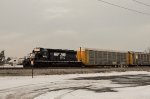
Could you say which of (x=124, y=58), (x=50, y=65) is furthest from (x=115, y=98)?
(x=124, y=58)

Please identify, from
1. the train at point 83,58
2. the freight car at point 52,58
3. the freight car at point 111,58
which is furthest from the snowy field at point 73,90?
the freight car at point 111,58

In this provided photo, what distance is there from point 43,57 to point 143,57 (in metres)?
29.3

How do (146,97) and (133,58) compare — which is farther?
(133,58)

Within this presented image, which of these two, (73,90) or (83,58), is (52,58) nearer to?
(83,58)

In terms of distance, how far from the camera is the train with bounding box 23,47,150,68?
42.2 m

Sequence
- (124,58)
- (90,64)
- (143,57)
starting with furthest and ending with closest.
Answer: (143,57) → (124,58) → (90,64)

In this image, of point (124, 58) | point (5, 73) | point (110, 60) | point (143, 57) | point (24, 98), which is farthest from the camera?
point (143, 57)

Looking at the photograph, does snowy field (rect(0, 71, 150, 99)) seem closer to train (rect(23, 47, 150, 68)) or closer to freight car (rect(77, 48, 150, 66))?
train (rect(23, 47, 150, 68))

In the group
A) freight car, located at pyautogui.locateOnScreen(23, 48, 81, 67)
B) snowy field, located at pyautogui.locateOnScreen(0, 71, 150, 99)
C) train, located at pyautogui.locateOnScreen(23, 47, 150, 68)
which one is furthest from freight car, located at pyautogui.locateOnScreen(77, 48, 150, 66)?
snowy field, located at pyautogui.locateOnScreen(0, 71, 150, 99)

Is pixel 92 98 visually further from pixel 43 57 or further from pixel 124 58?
pixel 124 58

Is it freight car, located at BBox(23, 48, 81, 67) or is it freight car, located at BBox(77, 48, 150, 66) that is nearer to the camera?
freight car, located at BBox(23, 48, 81, 67)

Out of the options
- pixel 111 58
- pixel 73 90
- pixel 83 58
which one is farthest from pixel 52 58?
pixel 73 90

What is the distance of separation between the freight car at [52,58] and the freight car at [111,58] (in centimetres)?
166

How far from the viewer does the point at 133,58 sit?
60.5m
